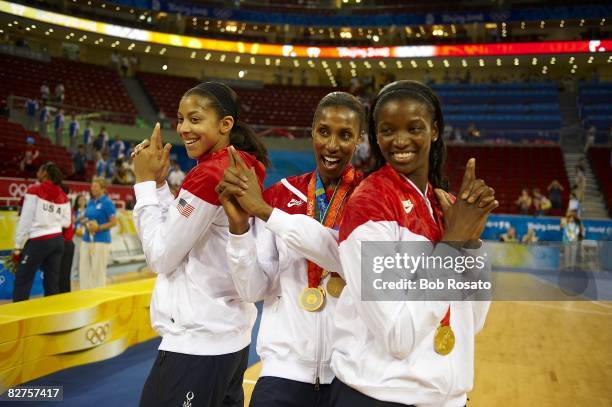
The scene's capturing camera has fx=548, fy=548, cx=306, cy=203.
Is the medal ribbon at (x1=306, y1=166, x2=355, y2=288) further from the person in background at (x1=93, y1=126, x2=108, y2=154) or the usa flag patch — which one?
the person in background at (x1=93, y1=126, x2=108, y2=154)

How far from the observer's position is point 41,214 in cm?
618

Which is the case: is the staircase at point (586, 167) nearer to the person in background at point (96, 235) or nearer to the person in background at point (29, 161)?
the person in background at point (96, 235)

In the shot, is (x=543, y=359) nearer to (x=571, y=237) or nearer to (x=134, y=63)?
(x=571, y=237)

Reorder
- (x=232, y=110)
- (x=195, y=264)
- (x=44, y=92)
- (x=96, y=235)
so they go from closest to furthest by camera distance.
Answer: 1. (x=195, y=264)
2. (x=232, y=110)
3. (x=96, y=235)
4. (x=44, y=92)

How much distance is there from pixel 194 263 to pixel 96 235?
18.9 feet

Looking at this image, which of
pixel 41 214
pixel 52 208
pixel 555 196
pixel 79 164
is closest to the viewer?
pixel 41 214

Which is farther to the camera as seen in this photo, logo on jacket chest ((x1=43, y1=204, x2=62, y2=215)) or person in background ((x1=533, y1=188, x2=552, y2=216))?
person in background ((x1=533, y1=188, x2=552, y2=216))

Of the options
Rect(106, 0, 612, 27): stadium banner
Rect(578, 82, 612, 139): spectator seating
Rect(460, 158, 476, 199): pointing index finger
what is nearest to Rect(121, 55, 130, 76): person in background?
Rect(106, 0, 612, 27): stadium banner

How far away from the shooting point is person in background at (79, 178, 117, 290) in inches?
281

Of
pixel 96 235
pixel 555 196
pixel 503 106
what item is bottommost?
pixel 555 196

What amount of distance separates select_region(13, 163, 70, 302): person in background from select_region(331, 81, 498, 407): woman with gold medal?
559cm

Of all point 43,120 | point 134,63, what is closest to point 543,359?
point 43,120

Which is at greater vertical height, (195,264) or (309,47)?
(309,47)

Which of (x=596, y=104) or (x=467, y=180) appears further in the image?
(x=596, y=104)
